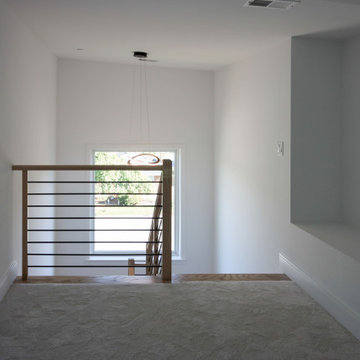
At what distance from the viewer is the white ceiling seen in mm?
3174

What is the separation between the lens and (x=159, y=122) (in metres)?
6.11

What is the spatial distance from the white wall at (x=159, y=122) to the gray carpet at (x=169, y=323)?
2741mm

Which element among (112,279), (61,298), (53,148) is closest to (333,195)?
(112,279)

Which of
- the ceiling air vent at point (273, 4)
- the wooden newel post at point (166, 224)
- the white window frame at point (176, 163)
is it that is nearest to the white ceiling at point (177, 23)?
the ceiling air vent at point (273, 4)

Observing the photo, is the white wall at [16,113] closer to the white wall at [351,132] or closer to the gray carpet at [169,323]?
the gray carpet at [169,323]

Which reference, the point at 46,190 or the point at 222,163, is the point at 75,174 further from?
the point at 222,163

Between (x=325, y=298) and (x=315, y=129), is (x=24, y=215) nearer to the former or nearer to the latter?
(x=325, y=298)

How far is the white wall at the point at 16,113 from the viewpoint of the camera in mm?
3332

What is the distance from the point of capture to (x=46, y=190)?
5.14 metres

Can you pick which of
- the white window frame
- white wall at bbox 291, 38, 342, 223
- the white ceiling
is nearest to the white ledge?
white wall at bbox 291, 38, 342, 223

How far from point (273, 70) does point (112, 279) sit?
2.30m

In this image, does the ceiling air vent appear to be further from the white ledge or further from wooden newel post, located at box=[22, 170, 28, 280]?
wooden newel post, located at box=[22, 170, 28, 280]

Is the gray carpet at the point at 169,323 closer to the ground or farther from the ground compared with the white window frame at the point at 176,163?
closer to the ground

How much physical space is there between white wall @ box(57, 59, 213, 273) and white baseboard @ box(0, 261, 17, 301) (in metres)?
2.56
